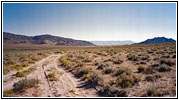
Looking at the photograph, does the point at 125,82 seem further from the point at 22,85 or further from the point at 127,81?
the point at 22,85

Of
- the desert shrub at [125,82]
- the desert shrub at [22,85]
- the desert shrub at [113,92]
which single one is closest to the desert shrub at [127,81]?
the desert shrub at [125,82]

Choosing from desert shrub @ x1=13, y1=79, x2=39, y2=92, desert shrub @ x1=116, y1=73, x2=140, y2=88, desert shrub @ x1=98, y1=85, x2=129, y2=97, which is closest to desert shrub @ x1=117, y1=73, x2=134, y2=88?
desert shrub @ x1=116, y1=73, x2=140, y2=88

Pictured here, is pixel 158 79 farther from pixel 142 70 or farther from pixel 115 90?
pixel 115 90

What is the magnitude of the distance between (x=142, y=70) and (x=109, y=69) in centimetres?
287

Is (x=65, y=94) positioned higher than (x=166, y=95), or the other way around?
(x=166, y=95)

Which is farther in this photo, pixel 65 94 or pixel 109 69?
pixel 109 69

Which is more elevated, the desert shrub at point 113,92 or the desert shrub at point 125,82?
the desert shrub at point 125,82

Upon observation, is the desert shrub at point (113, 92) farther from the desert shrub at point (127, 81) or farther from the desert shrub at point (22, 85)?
the desert shrub at point (22, 85)

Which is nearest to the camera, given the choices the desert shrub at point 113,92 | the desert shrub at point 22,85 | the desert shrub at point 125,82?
the desert shrub at point 113,92

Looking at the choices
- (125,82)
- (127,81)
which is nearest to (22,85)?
(125,82)

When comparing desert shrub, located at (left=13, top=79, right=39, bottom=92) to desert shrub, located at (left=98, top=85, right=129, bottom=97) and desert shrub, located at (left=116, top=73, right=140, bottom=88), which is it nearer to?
desert shrub, located at (left=98, top=85, right=129, bottom=97)

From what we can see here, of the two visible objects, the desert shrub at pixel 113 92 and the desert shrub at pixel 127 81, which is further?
the desert shrub at pixel 127 81

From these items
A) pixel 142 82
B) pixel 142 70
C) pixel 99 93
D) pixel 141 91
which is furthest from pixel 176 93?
pixel 142 70

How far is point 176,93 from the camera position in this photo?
253 inches
